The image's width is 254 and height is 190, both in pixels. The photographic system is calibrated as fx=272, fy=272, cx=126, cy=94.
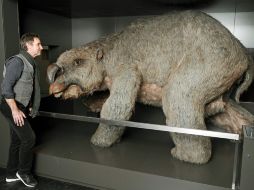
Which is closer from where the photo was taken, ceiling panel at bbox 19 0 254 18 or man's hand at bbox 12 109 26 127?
man's hand at bbox 12 109 26 127

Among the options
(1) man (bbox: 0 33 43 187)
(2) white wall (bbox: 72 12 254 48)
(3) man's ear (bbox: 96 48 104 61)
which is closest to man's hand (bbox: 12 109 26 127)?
(1) man (bbox: 0 33 43 187)

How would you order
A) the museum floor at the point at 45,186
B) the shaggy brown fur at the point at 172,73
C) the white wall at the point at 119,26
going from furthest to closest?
the white wall at the point at 119,26
the museum floor at the point at 45,186
the shaggy brown fur at the point at 172,73

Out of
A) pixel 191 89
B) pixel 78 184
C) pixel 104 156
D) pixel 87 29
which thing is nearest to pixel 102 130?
pixel 104 156

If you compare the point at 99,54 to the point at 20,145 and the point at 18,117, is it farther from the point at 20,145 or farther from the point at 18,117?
the point at 20,145

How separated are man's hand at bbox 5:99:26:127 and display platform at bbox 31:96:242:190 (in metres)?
0.43

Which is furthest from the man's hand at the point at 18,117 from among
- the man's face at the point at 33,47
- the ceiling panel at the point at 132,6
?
the ceiling panel at the point at 132,6

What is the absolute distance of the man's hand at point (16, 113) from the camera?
172 centimetres

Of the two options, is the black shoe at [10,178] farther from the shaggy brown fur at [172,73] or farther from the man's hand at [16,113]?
the shaggy brown fur at [172,73]

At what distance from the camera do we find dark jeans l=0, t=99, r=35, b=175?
182 cm

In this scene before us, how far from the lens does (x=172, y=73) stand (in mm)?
1933

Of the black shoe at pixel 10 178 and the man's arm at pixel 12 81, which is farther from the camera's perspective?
the black shoe at pixel 10 178

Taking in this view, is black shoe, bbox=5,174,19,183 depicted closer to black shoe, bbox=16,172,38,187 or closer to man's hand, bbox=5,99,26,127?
black shoe, bbox=16,172,38,187

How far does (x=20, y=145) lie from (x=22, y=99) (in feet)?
1.24

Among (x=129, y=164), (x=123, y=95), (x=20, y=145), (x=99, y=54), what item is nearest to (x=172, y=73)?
(x=123, y=95)
